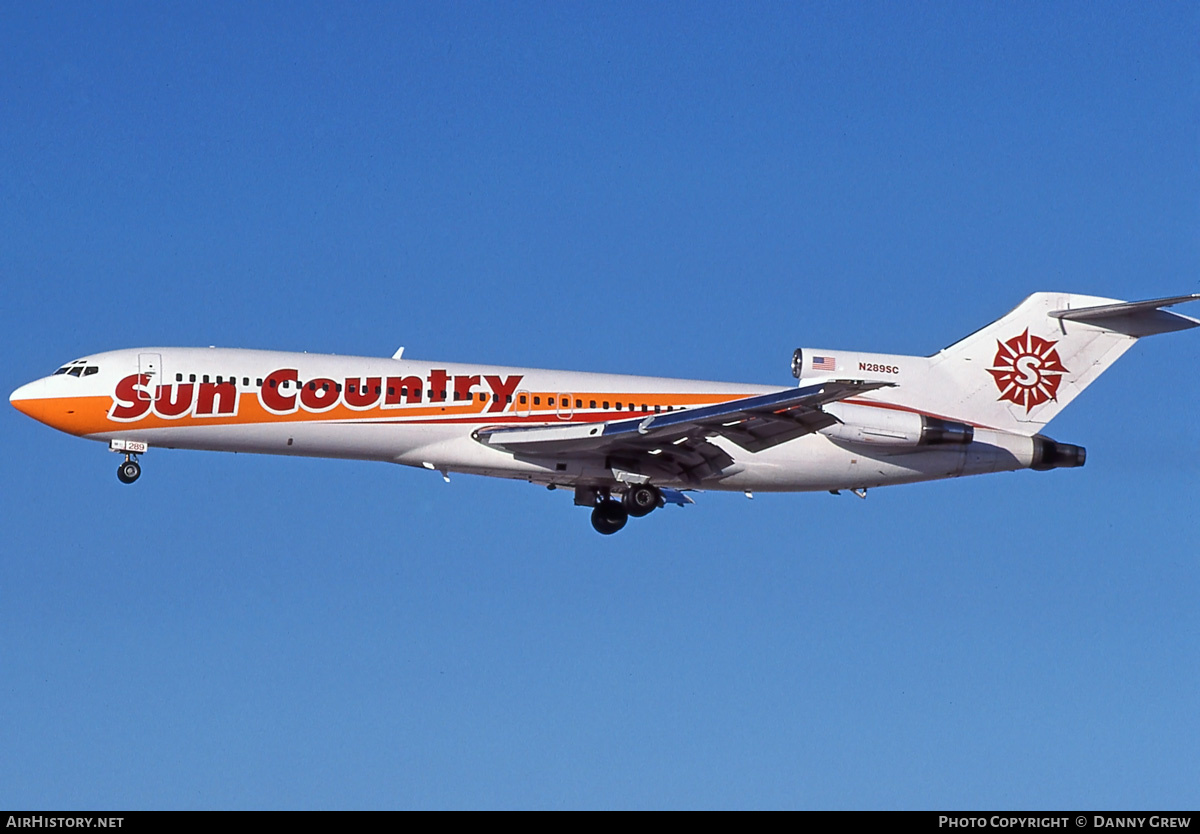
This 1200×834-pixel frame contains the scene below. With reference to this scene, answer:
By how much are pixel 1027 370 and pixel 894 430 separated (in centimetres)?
406

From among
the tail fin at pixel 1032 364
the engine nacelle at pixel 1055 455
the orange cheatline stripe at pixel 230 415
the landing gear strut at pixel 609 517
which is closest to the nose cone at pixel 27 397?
the orange cheatline stripe at pixel 230 415

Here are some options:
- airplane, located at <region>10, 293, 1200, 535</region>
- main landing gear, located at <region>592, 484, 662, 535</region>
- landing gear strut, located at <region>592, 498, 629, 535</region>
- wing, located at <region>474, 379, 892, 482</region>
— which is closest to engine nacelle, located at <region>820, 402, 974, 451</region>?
airplane, located at <region>10, 293, 1200, 535</region>

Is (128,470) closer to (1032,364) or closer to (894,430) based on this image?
(894,430)

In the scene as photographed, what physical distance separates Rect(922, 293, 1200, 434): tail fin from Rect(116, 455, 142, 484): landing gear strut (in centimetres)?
1756

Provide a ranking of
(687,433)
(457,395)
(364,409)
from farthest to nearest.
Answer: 1. (457,395)
2. (364,409)
3. (687,433)

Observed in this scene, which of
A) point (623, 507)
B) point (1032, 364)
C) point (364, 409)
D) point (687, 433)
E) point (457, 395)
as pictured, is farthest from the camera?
point (1032, 364)

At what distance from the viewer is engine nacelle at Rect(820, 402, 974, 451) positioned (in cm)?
3316

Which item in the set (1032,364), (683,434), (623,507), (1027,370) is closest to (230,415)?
(623,507)

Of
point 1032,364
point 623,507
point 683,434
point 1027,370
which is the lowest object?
point 623,507

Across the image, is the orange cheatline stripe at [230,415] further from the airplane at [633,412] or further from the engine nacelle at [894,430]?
the engine nacelle at [894,430]

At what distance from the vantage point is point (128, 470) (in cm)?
3212

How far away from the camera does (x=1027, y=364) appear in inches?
1378

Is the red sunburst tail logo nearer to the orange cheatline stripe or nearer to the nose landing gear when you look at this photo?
the orange cheatline stripe
